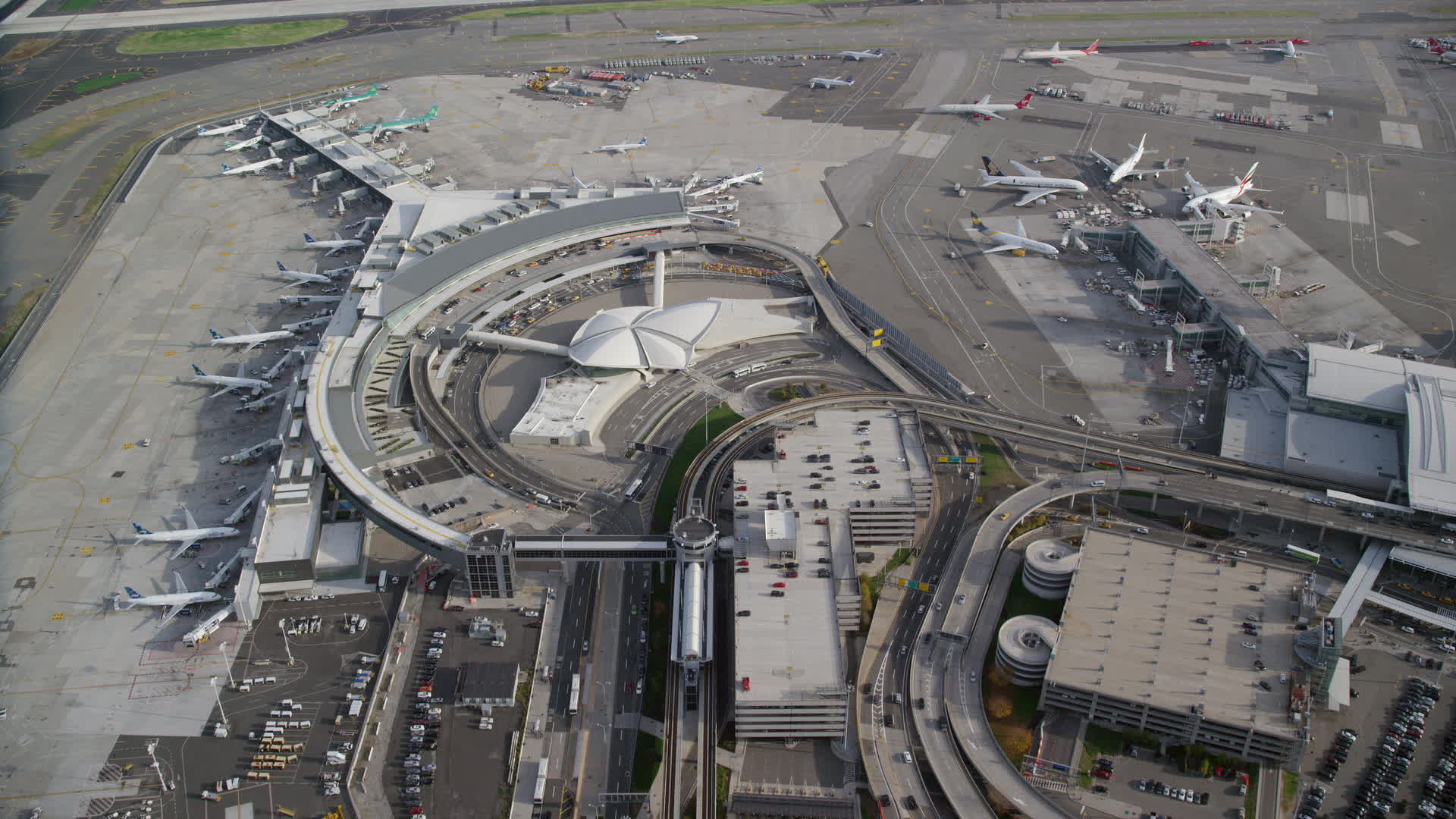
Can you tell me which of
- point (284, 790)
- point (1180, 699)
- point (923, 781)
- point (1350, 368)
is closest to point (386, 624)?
point (284, 790)

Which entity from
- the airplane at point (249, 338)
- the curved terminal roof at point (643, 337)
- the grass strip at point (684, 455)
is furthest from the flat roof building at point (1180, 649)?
the airplane at point (249, 338)

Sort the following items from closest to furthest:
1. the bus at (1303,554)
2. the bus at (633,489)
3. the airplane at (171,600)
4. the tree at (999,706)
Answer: the tree at (999,706) < the airplane at (171,600) < the bus at (1303,554) < the bus at (633,489)

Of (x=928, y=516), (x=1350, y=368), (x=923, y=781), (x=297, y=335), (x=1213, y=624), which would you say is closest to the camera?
(x=923, y=781)

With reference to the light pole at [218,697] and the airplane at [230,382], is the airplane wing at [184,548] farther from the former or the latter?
the airplane at [230,382]

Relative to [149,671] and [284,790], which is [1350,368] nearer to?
[284,790]

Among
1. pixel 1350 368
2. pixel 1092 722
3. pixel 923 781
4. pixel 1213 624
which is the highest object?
pixel 1350 368

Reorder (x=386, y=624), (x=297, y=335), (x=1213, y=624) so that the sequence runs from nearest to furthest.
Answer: (x=1213, y=624) < (x=386, y=624) < (x=297, y=335)
